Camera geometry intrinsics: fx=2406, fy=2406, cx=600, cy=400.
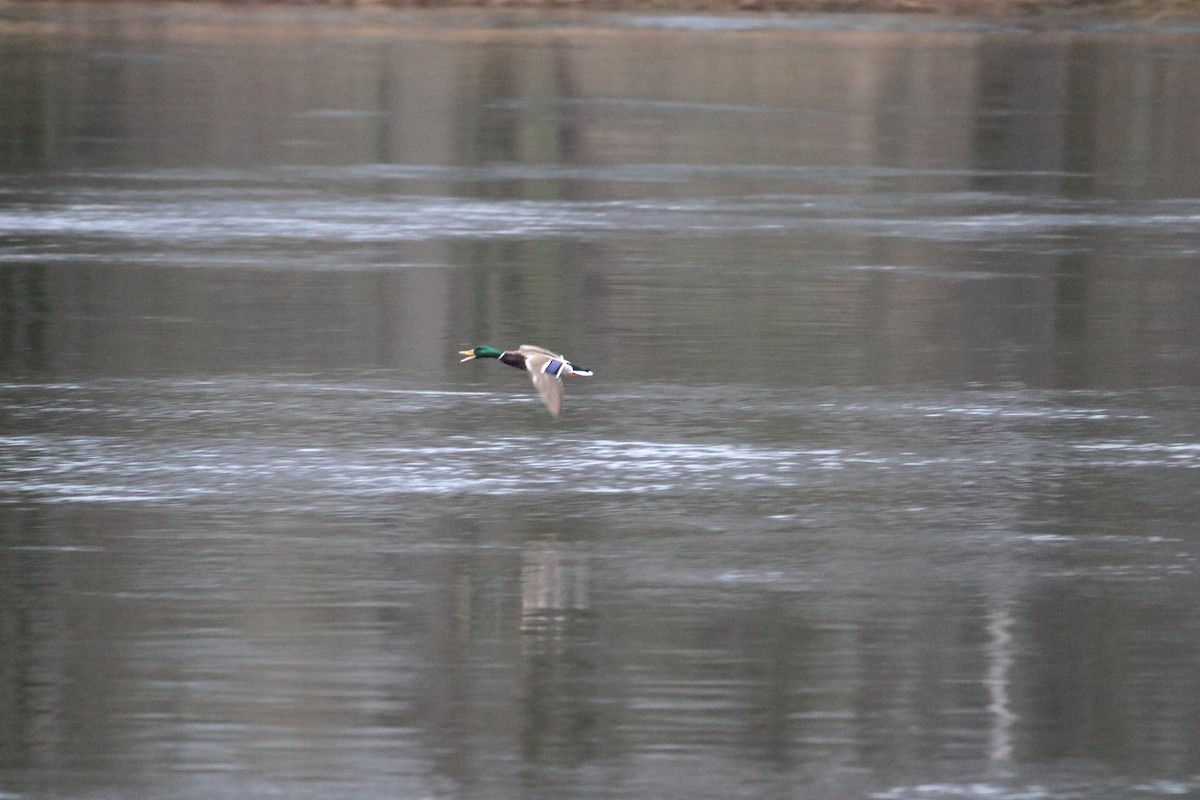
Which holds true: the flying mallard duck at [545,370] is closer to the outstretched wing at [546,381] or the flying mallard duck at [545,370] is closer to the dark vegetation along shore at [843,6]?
the outstretched wing at [546,381]

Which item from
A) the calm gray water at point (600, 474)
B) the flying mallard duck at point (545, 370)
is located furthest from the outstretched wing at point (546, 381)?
the calm gray water at point (600, 474)

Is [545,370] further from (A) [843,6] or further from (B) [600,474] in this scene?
(A) [843,6]

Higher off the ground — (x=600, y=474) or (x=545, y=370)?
(x=545, y=370)

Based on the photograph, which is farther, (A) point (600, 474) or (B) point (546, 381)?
(A) point (600, 474)

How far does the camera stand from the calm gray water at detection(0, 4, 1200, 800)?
7562 millimetres

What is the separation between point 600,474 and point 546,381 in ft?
1.73

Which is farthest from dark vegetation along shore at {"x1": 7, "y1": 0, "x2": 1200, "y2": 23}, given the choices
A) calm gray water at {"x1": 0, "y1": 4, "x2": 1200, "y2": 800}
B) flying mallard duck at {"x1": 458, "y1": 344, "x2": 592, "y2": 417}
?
flying mallard duck at {"x1": 458, "y1": 344, "x2": 592, "y2": 417}

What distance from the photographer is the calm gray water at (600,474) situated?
7.56 meters

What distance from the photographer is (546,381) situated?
10.4 metres

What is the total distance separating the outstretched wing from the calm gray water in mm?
392

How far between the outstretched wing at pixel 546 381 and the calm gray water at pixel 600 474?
0.39 metres

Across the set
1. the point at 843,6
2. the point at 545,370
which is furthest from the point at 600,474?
the point at 843,6

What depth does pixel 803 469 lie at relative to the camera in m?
10.8

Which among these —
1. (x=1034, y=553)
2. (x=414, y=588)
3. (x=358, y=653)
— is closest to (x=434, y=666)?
(x=358, y=653)
